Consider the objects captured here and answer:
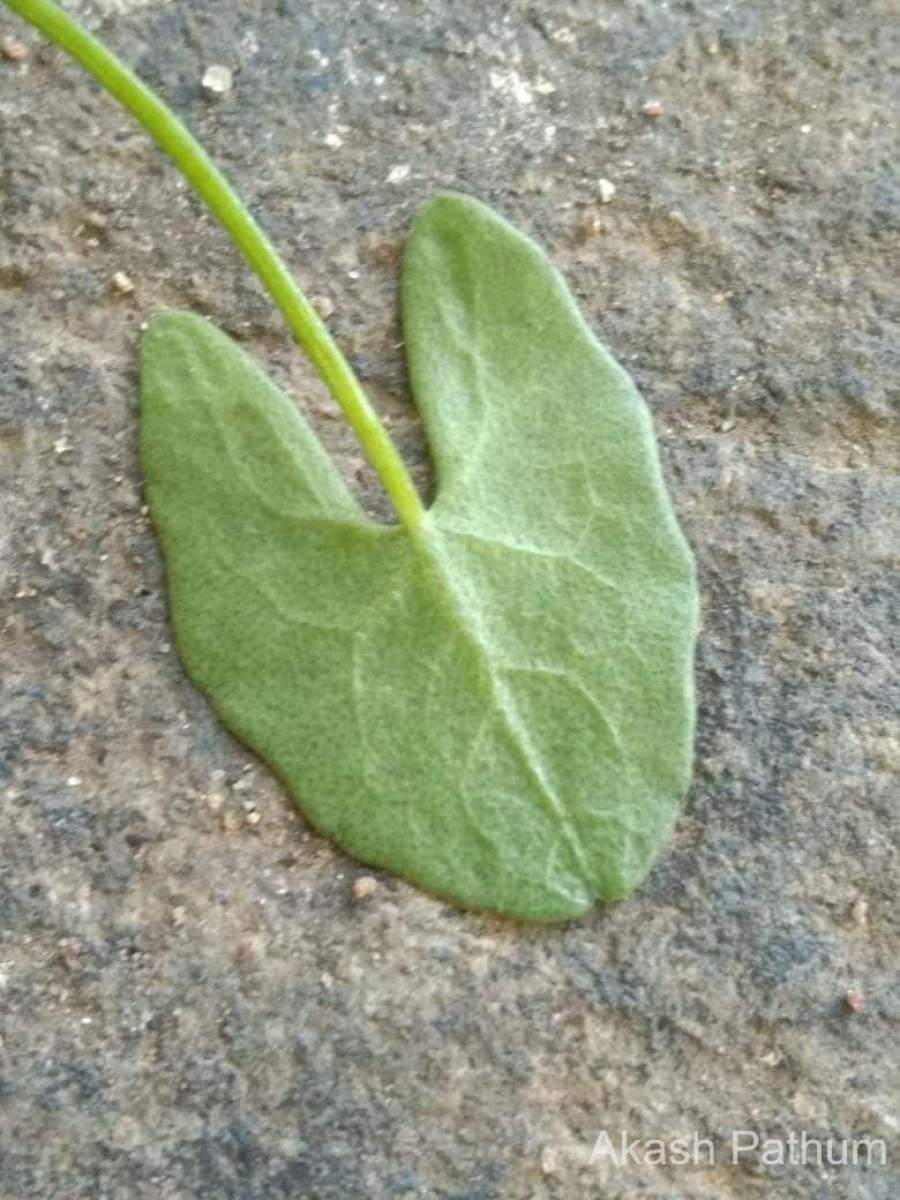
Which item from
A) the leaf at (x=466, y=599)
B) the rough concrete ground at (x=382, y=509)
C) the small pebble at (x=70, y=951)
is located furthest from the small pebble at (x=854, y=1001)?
the small pebble at (x=70, y=951)

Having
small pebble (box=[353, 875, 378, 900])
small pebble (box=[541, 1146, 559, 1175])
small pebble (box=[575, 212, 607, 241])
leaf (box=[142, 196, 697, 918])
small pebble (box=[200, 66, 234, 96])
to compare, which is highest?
small pebble (box=[200, 66, 234, 96])

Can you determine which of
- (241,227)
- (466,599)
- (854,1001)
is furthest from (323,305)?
(854,1001)

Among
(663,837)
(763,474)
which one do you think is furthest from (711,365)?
(663,837)

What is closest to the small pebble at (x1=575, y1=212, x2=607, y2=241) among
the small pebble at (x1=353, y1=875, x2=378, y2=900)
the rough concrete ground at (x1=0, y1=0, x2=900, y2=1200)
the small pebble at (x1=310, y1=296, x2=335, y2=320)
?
the rough concrete ground at (x1=0, y1=0, x2=900, y2=1200)

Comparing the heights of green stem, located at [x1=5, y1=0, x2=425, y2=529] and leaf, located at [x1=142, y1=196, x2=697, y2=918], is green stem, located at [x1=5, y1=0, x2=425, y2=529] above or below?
above

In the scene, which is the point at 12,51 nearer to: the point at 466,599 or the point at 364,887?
the point at 466,599

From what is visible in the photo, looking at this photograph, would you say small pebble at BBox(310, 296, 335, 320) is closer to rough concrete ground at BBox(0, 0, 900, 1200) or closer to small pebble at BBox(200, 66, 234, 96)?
rough concrete ground at BBox(0, 0, 900, 1200)

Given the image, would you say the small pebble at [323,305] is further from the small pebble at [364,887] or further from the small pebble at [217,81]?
the small pebble at [364,887]

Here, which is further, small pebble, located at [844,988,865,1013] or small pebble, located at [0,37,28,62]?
small pebble, located at [0,37,28,62]
